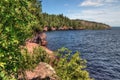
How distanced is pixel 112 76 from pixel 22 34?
106 feet

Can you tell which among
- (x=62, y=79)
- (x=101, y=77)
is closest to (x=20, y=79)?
(x=62, y=79)

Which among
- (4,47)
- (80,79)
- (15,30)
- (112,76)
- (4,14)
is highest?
(4,14)

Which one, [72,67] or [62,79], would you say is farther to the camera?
[72,67]

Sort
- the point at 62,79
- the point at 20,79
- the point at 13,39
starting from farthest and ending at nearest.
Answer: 1. the point at 62,79
2. the point at 20,79
3. the point at 13,39

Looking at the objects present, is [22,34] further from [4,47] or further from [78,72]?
[78,72]

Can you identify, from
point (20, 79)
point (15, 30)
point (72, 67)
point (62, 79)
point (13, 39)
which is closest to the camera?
point (13, 39)

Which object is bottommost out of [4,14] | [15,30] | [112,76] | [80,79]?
[112,76]

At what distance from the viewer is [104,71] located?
4678cm

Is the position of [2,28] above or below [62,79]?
above

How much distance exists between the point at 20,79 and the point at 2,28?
9901mm

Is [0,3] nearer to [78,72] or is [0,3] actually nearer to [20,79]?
[20,79]

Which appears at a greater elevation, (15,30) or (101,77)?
(15,30)

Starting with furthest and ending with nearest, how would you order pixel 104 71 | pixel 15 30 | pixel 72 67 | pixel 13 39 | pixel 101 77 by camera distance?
pixel 104 71 → pixel 101 77 → pixel 72 67 → pixel 15 30 → pixel 13 39

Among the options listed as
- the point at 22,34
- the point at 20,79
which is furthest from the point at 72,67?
the point at 22,34
